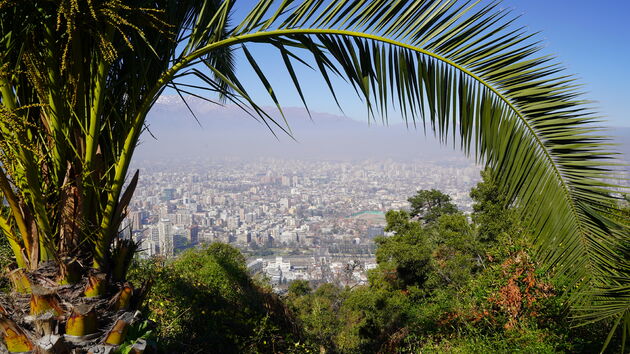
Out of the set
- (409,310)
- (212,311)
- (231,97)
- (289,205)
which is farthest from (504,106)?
(289,205)

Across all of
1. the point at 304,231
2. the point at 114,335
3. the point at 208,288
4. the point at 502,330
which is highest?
the point at 114,335

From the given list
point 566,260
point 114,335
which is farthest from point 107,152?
point 566,260

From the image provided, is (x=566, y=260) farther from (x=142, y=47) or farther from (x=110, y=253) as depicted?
(x=142, y=47)

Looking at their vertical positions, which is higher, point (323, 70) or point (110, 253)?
point (323, 70)

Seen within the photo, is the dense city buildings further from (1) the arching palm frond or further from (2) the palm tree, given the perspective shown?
(1) the arching palm frond

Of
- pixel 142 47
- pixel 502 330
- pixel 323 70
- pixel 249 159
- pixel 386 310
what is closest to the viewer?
pixel 323 70

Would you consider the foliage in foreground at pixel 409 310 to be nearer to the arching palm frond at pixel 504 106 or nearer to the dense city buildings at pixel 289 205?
the arching palm frond at pixel 504 106

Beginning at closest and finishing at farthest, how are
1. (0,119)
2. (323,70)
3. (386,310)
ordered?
(0,119), (323,70), (386,310)
